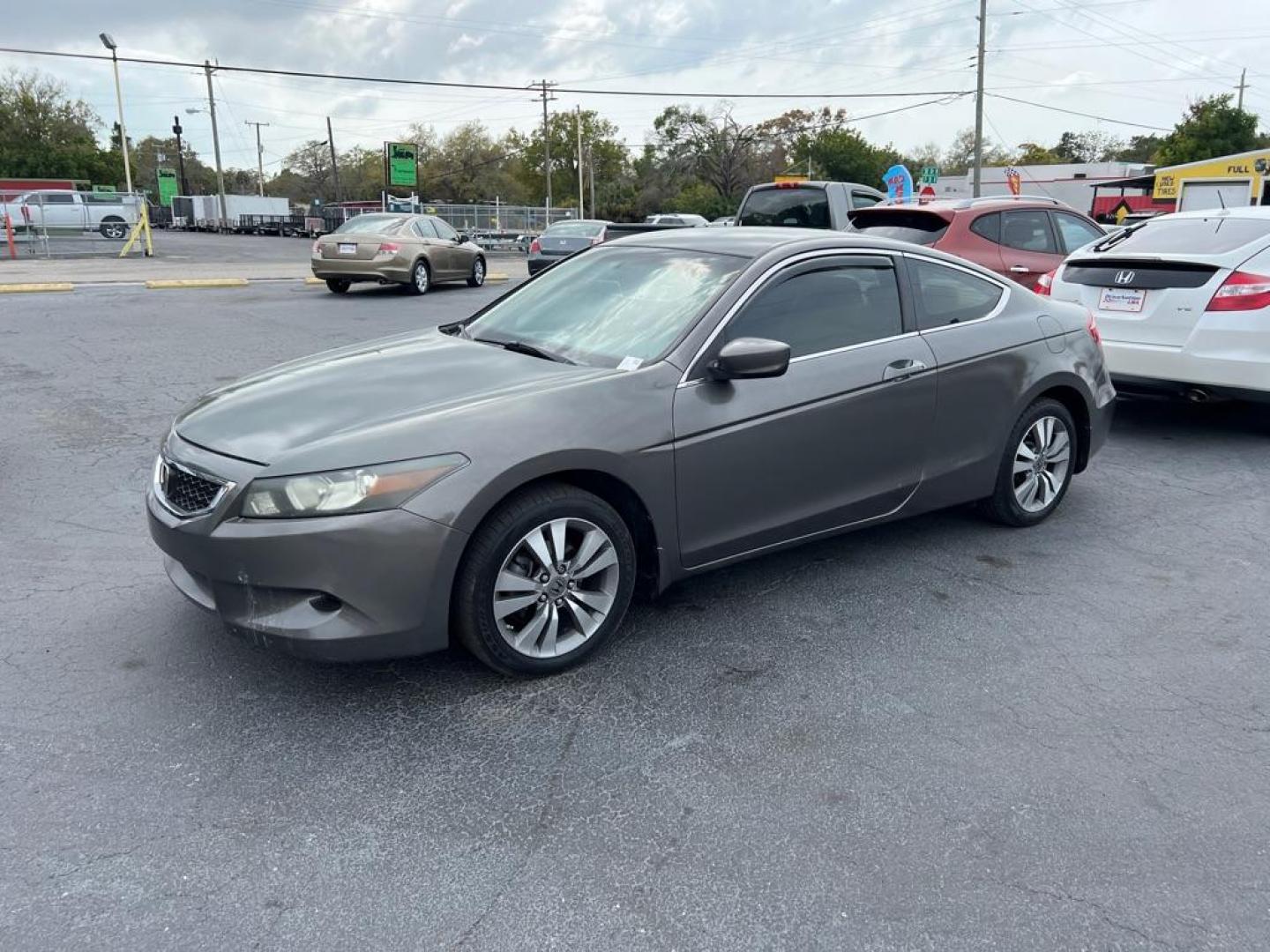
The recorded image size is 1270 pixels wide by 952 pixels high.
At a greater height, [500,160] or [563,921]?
[500,160]

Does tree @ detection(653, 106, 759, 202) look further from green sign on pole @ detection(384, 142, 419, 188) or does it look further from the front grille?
the front grille

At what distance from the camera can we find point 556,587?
3.47 metres

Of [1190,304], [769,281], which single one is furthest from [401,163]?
[769,281]

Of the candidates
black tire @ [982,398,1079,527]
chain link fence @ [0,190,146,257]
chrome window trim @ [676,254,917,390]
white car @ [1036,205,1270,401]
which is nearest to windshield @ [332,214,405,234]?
white car @ [1036,205,1270,401]

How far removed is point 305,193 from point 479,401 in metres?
117

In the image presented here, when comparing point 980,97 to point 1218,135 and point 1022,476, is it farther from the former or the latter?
point 1022,476

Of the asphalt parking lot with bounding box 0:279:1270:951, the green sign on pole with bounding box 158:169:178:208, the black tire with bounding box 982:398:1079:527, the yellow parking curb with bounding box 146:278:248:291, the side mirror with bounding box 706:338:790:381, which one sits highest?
the green sign on pole with bounding box 158:169:178:208

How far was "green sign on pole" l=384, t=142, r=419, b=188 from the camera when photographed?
43281 millimetres

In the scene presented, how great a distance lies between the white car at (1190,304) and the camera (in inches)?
257

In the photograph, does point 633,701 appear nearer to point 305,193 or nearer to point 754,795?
point 754,795

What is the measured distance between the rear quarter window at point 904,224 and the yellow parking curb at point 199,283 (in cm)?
1337

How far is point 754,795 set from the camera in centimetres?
289

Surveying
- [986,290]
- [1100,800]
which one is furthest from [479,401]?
[986,290]

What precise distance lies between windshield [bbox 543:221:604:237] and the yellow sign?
2501 centimetres
